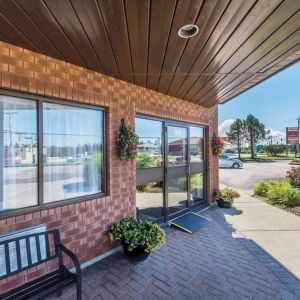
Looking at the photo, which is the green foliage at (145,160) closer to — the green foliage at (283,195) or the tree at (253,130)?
the green foliage at (283,195)

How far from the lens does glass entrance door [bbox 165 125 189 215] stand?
5.37m

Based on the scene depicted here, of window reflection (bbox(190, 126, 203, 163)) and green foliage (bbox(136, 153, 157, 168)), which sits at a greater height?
window reflection (bbox(190, 126, 203, 163))

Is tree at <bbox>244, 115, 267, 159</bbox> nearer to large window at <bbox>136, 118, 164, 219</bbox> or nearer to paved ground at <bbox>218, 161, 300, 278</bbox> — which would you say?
paved ground at <bbox>218, 161, 300, 278</bbox>

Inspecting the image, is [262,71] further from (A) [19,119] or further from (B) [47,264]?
(B) [47,264]

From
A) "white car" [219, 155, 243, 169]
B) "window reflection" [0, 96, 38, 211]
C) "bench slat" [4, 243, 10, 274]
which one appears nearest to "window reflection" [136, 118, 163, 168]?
"window reflection" [0, 96, 38, 211]

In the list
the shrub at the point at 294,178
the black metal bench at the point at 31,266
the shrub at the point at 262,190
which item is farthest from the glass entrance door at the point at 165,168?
the shrub at the point at 294,178

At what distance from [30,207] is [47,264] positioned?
0.79 meters

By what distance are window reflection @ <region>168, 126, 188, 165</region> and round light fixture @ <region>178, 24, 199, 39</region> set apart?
10.0 feet

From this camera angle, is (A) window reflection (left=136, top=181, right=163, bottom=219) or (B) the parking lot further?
(B) the parking lot

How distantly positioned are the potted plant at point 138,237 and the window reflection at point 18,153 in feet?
4.47

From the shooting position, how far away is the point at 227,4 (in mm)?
1901

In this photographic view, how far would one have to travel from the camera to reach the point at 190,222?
5.23 metres

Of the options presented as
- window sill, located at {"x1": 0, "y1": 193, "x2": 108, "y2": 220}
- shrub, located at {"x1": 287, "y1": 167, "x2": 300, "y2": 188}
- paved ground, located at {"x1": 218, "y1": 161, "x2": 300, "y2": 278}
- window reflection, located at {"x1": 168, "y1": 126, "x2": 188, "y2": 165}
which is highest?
window reflection, located at {"x1": 168, "y1": 126, "x2": 188, "y2": 165}

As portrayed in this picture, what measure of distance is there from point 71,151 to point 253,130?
32.7 m
